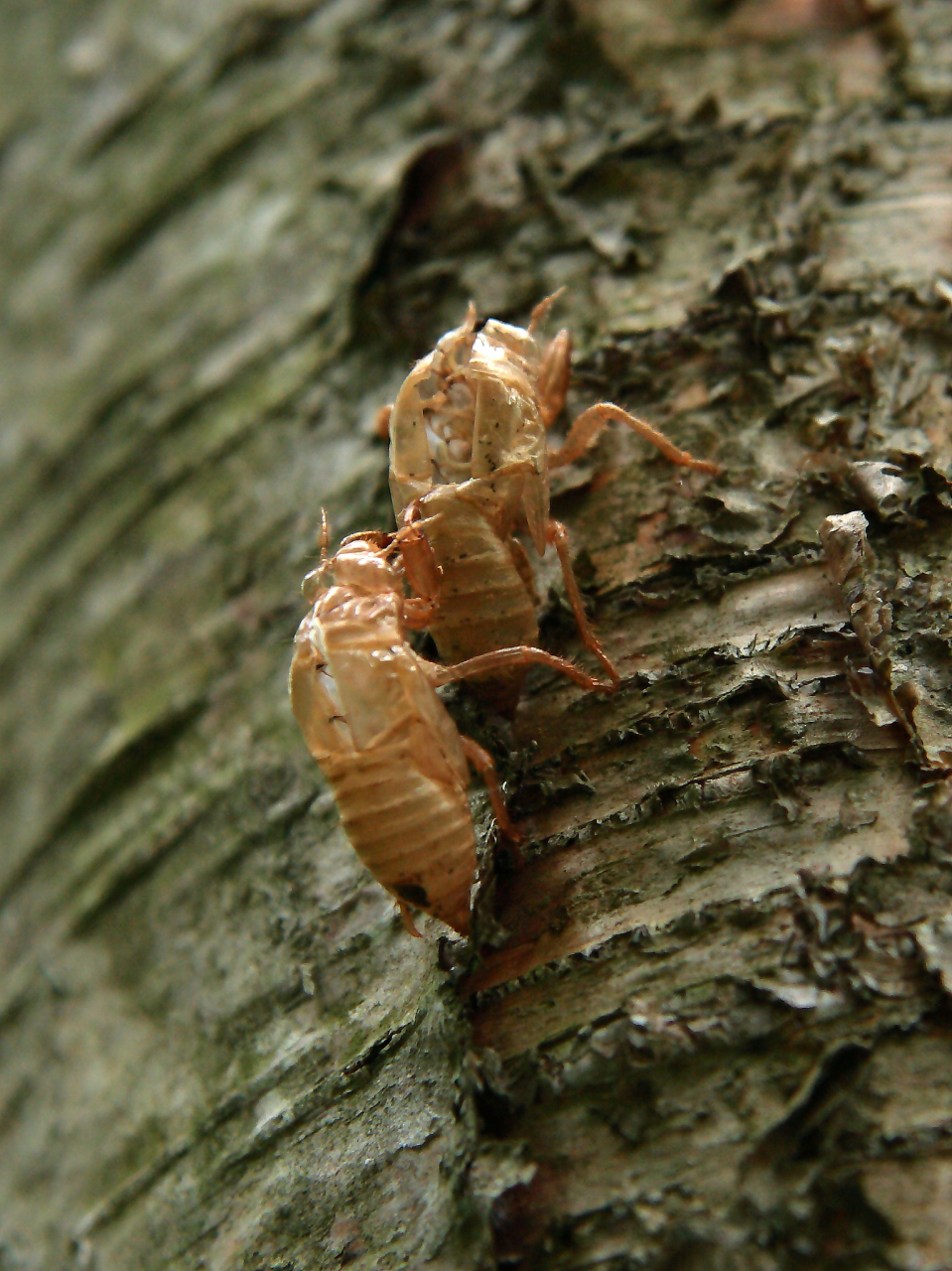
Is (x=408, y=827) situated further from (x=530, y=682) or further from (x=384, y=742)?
(x=530, y=682)

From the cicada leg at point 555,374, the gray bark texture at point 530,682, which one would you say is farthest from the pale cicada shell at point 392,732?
the cicada leg at point 555,374

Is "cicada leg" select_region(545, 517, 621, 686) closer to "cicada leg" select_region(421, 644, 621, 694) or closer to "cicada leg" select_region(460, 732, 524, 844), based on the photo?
"cicada leg" select_region(421, 644, 621, 694)

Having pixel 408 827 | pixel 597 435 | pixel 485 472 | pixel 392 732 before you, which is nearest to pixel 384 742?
pixel 392 732

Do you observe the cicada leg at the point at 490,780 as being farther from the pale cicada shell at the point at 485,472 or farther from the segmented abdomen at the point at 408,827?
the pale cicada shell at the point at 485,472

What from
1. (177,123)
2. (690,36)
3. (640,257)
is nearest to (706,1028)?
(640,257)

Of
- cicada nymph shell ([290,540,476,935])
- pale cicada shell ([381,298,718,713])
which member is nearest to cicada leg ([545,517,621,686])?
pale cicada shell ([381,298,718,713])

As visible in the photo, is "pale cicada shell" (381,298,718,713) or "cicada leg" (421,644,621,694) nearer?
"cicada leg" (421,644,621,694)

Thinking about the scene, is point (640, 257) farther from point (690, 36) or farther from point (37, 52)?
point (37, 52)
